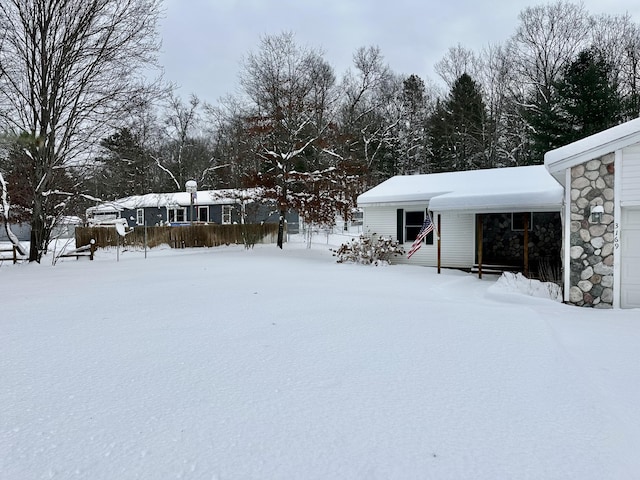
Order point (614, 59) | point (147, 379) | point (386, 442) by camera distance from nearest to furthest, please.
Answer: point (386, 442) → point (147, 379) → point (614, 59)

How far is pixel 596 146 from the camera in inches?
276

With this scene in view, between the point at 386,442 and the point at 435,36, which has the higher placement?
the point at 435,36

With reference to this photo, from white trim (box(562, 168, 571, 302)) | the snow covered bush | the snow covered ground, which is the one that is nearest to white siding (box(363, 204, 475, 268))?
the snow covered bush

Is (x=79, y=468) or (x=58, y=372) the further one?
(x=58, y=372)

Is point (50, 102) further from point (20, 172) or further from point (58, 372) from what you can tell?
point (58, 372)

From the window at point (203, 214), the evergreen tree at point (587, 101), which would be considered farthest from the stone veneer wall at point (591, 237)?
the window at point (203, 214)

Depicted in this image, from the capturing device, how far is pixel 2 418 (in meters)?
2.81

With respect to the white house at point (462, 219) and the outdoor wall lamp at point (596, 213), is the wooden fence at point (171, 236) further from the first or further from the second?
the outdoor wall lamp at point (596, 213)

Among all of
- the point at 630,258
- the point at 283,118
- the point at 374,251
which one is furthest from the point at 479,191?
the point at 283,118

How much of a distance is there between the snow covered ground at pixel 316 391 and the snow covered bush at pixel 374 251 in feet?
22.7

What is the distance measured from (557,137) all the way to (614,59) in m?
7.35

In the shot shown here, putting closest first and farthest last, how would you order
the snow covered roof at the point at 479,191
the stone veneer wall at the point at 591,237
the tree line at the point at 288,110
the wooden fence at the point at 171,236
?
the stone veneer wall at the point at 591,237 → the snow covered roof at the point at 479,191 → the tree line at the point at 288,110 → the wooden fence at the point at 171,236

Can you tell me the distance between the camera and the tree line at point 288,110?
43.0 feet

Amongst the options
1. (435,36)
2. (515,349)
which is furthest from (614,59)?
(515,349)
